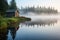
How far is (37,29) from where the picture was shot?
11.5 feet

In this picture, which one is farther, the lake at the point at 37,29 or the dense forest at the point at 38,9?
the dense forest at the point at 38,9

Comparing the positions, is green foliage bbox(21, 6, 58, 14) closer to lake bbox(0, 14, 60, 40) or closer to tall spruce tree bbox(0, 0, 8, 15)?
lake bbox(0, 14, 60, 40)

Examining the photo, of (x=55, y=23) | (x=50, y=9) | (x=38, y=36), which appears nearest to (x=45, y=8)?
(x=50, y=9)

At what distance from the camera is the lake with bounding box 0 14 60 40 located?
326 cm

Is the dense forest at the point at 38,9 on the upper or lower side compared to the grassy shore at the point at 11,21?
upper

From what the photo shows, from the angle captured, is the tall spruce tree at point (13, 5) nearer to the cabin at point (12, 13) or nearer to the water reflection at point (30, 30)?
the cabin at point (12, 13)

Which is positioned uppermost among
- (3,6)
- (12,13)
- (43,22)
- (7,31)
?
(3,6)

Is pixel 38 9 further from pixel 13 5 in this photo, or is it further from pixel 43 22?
pixel 13 5

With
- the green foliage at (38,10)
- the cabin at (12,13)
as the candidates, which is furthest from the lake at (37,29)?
the cabin at (12,13)

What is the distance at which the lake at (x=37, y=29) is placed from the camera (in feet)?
10.7

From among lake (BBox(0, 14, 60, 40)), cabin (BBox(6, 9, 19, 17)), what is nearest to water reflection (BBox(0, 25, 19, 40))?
lake (BBox(0, 14, 60, 40))

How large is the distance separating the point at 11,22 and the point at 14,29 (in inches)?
6.9

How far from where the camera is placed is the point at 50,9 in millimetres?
3482

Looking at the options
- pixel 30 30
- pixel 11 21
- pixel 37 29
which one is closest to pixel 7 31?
pixel 11 21
